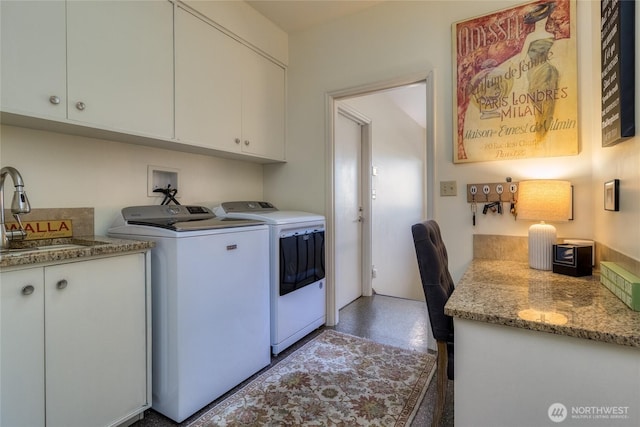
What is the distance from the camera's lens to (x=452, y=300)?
41.3 inches

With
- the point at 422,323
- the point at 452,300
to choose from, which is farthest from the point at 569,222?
the point at 422,323

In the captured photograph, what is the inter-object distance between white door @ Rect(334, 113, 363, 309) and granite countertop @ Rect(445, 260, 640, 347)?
1.72 m

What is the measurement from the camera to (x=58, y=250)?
1.22 meters

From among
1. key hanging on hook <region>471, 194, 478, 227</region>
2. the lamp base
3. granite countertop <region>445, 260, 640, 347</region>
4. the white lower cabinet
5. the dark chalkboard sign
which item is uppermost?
the dark chalkboard sign

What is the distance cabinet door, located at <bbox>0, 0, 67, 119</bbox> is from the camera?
1.22m

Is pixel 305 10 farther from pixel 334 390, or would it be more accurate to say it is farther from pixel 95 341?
pixel 334 390

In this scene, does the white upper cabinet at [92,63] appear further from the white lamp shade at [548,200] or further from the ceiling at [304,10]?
the white lamp shade at [548,200]

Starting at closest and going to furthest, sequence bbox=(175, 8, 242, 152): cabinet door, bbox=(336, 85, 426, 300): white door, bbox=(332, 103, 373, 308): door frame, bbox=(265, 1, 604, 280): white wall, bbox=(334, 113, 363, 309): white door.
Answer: bbox=(265, 1, 604, 280): white wall → bbox=(175, 8, 242, 152): cabinet door → bbox=(334, 113, 363, 309): white door → bbox=(332, 103, 373, 308): door frame → bbox=(336, 85, 426, 300): white door

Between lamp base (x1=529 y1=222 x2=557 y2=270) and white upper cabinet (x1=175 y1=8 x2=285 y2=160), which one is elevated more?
white upper cabinet (x1=175 y1=8 x2=285 y2=160)

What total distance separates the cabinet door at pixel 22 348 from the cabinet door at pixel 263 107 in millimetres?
1528

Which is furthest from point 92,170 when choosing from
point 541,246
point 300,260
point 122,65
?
point 541,246

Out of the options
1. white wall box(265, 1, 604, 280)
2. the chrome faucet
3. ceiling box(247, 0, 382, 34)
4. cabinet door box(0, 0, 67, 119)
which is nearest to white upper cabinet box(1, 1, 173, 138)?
cabinet door box(0, 0, 67, 119)

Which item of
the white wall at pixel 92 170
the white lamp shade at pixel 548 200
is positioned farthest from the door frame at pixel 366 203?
the white lamp shade at pixel 548 200

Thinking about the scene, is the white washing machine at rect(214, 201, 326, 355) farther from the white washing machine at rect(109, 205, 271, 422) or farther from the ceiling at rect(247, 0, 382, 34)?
the ceiling at rect(247, 0, 382, 34)
